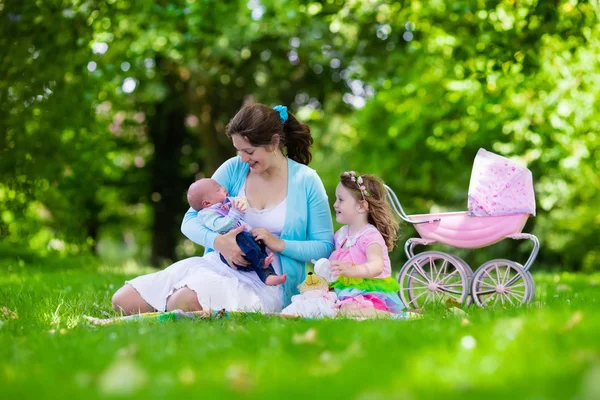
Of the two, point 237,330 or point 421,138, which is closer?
point 237,330

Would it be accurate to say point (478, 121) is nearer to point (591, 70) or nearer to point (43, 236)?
point (591, 70)

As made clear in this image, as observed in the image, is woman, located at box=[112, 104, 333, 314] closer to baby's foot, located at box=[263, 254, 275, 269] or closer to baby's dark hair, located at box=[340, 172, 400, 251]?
baby's foot, located at box=[263, 254, 275, 269]

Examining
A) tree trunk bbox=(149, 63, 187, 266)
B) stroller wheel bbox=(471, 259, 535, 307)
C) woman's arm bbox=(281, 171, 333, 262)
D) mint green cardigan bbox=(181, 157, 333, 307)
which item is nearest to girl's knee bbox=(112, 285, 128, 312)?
mint green cardigan bbox=(181, 157, 333, 307)

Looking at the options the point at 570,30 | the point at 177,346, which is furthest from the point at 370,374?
the point at 570,30

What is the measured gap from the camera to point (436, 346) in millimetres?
3064

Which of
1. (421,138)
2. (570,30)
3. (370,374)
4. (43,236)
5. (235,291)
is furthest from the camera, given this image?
(43,236)

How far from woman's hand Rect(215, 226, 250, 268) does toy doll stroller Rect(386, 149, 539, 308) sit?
3.57 ft

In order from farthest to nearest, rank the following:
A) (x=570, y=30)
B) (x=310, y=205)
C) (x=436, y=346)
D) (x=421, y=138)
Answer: (x=421, y=138), (x=570, y=30), (x=310, y=205), (x=436, y=346)

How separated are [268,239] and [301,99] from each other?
11405 mm

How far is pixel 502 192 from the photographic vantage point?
526 centimetres

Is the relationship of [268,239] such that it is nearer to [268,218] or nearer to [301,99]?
[268,218]

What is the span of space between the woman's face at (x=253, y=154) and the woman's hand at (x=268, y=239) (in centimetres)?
44

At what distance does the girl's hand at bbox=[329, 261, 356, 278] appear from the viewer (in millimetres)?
4809

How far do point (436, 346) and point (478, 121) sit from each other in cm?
917
